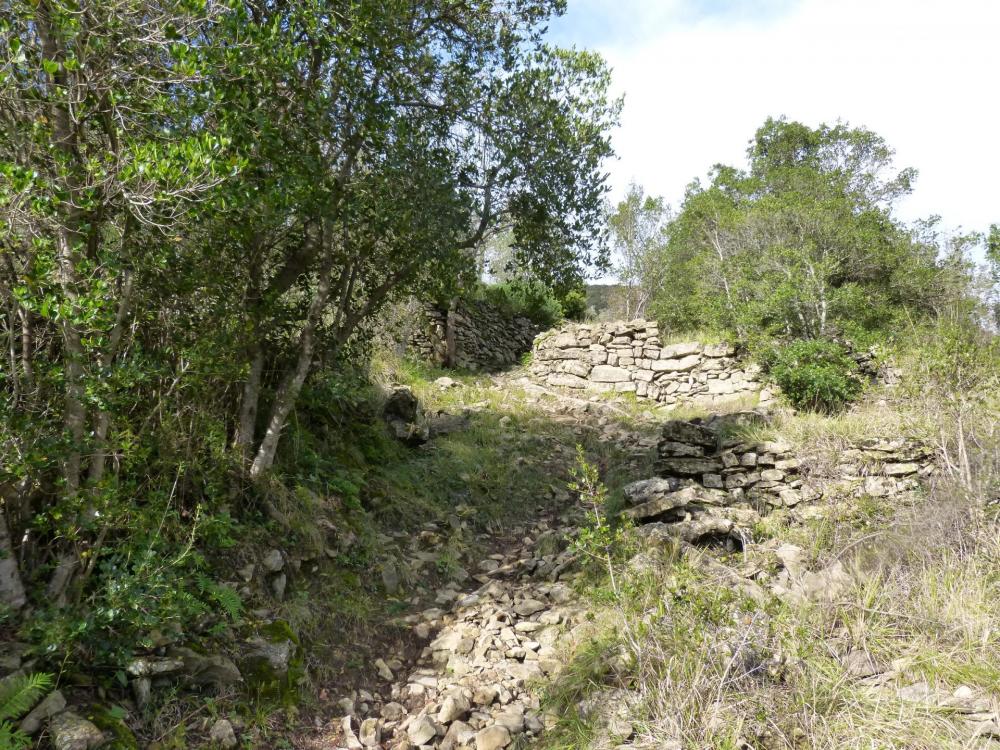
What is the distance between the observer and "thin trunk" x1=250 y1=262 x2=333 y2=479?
4.91 meters

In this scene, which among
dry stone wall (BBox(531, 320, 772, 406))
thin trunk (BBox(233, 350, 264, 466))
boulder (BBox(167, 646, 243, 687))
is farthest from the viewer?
dry stone wall (BBox(531, 320, 772, 406))

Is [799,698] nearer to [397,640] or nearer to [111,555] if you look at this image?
[397,640]

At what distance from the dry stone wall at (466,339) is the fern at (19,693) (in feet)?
36.7

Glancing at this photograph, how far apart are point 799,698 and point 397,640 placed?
114 inches

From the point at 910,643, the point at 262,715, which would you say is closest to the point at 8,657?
the point at 262,715

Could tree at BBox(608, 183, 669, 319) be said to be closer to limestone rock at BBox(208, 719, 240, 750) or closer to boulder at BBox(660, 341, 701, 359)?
boulder at BBox(660, 341, 701, 359)

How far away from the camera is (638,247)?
20641 millimetres

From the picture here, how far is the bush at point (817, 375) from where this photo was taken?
921 cm

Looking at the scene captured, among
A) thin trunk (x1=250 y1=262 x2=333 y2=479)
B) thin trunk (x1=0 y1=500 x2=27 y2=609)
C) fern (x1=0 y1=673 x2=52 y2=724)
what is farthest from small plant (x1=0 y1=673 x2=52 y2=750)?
thin trunk (x1=250 y1=262 x2=333 y2=479)

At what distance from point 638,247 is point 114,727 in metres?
20.3

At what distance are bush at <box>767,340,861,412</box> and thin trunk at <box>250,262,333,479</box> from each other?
8.11 m

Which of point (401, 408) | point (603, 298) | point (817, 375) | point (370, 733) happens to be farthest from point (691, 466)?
point (603, 298)

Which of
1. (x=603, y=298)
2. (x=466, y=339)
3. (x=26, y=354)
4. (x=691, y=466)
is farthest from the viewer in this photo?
(x=603, y=298)

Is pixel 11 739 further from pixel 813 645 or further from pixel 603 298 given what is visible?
pixel 603 298
